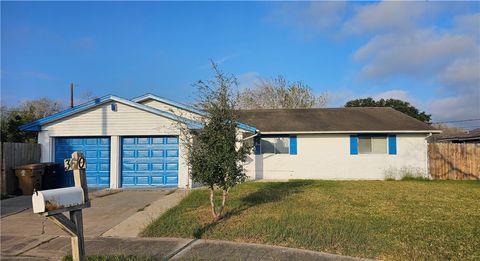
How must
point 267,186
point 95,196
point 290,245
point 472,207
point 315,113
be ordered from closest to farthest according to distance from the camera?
1. point 290,245
2. point 472,207
3. point 95,196
4. point 267,186
5. point 315,113

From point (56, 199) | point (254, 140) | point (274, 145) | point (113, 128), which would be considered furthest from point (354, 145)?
point (56, 199)

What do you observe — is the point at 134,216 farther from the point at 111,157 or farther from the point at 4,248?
the point at 111,157

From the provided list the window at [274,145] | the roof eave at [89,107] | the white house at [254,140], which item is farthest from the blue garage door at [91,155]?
the window at [274,145]

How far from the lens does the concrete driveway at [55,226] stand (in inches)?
305

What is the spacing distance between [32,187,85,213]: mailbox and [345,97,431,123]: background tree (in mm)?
43265

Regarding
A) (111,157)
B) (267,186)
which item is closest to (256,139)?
(267,186)

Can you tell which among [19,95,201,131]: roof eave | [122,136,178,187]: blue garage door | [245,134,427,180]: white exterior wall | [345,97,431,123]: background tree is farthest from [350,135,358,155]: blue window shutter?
[345,97,431,123]: background tree

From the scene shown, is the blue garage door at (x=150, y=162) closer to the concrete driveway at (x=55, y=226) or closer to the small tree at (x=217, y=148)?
the concrete driveway at (x=55, y=226)

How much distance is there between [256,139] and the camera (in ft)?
64.6

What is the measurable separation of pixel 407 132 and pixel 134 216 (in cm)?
1436

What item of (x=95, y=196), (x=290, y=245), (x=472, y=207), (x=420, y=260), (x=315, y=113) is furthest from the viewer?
(x=315, y=113)

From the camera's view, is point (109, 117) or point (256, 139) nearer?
point (109, 117)

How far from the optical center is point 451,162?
1992cm

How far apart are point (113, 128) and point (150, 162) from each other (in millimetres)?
2059
